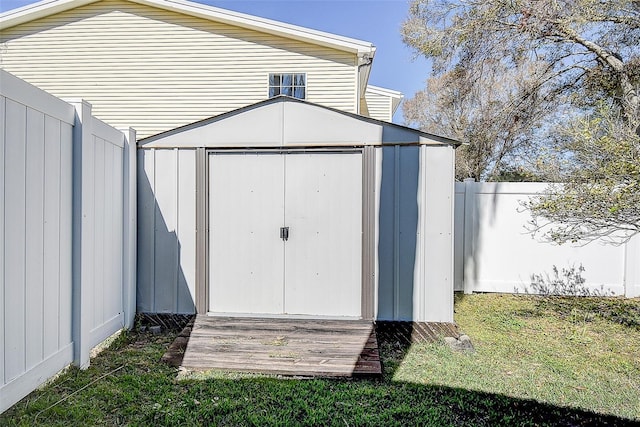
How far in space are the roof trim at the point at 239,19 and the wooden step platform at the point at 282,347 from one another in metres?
5.46

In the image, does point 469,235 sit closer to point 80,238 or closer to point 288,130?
point 288,130

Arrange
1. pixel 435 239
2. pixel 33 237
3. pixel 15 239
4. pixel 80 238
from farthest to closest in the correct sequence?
pixel 435 239, pixel 80 238, pixel 33 237, pixel 15 239

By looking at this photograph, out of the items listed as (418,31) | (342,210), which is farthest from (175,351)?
(418,31)

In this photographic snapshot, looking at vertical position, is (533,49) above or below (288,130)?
above

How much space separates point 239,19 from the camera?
7215mm

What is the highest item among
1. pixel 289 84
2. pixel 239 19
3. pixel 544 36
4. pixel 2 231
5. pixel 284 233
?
pixel 239 19

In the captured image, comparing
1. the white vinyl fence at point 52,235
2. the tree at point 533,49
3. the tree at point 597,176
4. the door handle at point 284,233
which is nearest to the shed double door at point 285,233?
the door handle at point 284,233

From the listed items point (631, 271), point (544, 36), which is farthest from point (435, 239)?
point (544, 36)

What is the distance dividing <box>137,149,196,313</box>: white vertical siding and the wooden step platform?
0.47 metres

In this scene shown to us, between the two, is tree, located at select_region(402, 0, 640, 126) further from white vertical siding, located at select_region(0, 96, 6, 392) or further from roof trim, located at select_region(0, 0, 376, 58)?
white vertical siding, located at select_region(0, 96, 6, 392)

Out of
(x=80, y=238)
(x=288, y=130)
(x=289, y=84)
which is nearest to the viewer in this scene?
(x=80, y=238)

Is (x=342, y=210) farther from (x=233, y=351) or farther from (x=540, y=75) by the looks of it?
(x=540, y=75)

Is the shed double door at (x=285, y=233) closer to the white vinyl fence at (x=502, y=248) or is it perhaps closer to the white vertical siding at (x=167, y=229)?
the white vertical siding at (x=167, y=229)

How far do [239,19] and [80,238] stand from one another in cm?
581
